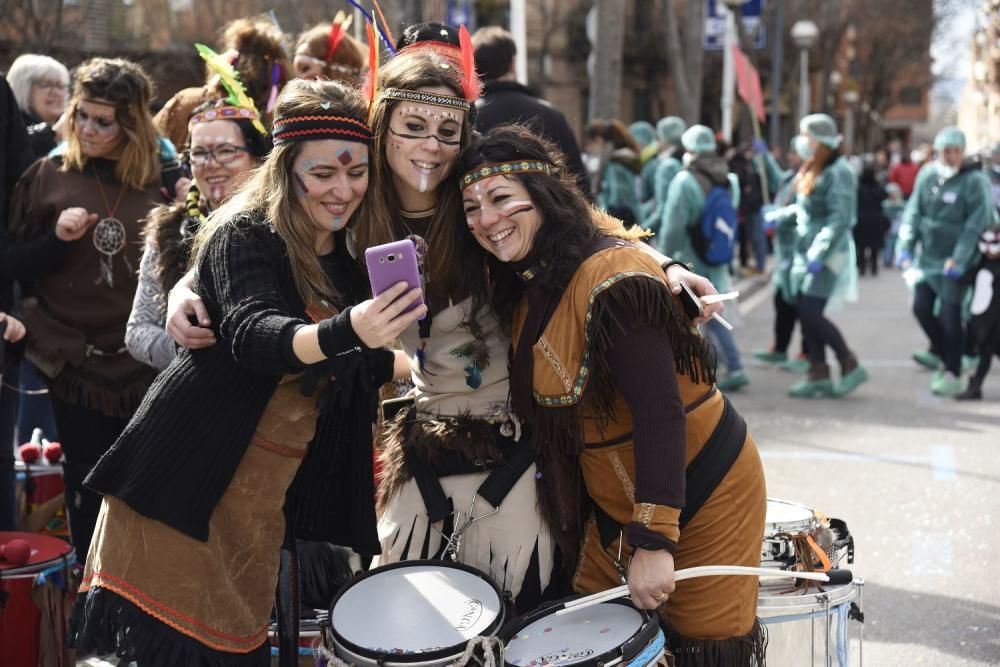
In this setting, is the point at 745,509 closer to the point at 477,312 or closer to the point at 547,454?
the point at 547,454

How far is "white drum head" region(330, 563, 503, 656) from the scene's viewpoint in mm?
2361

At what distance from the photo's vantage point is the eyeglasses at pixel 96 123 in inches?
152

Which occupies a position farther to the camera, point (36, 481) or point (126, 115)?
point (36, 481)

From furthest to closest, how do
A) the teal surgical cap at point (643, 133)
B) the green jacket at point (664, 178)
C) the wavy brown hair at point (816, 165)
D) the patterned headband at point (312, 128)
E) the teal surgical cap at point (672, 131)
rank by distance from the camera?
the teal surgical cap at point (643, 133) < the teal surgical cap at point (672, 131) < the green jacket at point (664, 178) < the wavy brown hair at point (816, 165) < the patterned headband at point (312, 128)

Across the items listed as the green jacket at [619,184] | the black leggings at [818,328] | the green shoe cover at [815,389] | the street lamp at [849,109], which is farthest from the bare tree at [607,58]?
the street lamp at [849,109]

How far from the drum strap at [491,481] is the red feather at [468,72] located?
894 millimetres

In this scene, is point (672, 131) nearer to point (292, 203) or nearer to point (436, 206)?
point (436, 206)

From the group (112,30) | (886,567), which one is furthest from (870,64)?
(886,567)

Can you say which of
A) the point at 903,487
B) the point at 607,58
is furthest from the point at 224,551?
the point at 607,58

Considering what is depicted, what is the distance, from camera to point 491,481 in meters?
2.75

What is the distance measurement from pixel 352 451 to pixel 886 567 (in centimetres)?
301

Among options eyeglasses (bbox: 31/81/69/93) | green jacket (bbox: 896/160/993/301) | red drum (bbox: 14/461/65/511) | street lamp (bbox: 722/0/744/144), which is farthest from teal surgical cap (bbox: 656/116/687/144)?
red drum (bbox: 14/461/65/511)

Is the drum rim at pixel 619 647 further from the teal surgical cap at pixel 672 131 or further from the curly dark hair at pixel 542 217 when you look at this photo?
the teal surgical cap at pixel 672 131

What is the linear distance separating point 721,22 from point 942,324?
12055 millimetres
